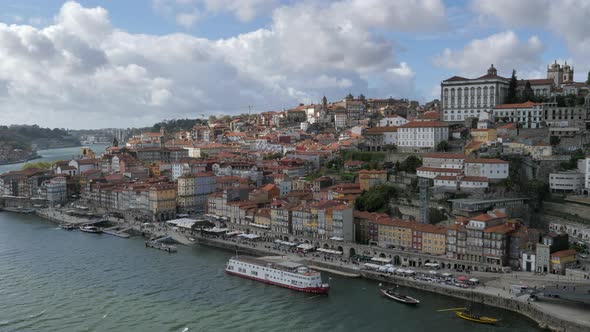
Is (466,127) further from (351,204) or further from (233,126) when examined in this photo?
(233,126)

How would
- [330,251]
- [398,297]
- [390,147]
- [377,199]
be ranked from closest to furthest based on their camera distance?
[398,297] < [330,251] < [377,199] < [390,147]

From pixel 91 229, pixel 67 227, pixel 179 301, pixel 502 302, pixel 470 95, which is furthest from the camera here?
pixel 470 95

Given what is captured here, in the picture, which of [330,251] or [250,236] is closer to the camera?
[330,251]

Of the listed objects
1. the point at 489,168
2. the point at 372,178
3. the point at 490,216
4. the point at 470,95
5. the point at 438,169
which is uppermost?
the point at 470,95

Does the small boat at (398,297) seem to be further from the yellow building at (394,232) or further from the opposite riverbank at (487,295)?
the yellow building at (394,232)

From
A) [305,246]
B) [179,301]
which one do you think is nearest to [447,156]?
[305,246]

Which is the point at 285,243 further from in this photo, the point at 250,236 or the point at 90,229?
the point at 90,229

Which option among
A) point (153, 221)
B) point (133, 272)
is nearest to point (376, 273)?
point (133, 272)
